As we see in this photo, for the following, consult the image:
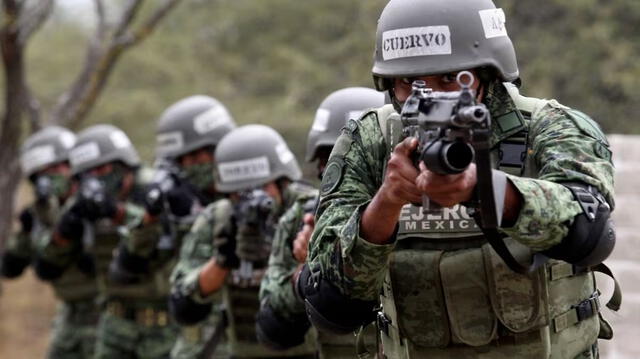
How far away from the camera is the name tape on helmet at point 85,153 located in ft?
30.4

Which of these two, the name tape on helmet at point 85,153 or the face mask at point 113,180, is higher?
the name tape on helmet at point 85,153

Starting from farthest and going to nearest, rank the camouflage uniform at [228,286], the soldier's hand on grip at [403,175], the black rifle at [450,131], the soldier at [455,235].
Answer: the camouflage uniform at [228,286] → the soldier at [455,235] → the soldier's hand on grip at [403,175] → the black rifle at [450,131]

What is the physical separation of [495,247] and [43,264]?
6741 millimetres

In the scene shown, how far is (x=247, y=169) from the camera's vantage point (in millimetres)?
6430

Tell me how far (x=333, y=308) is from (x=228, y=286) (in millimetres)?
2810

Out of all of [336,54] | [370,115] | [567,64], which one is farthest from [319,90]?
[370,115]

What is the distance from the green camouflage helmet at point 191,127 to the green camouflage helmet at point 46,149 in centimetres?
168

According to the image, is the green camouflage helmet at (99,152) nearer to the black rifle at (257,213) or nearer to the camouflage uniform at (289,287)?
the black rifle at (257,213)

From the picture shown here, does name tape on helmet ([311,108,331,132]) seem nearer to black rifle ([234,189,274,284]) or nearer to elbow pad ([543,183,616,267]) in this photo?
black rifle ([234,189,274,284])

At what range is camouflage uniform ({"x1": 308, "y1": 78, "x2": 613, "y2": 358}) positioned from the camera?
3.58 metres

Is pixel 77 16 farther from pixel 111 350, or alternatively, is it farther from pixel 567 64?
pixel 111 350

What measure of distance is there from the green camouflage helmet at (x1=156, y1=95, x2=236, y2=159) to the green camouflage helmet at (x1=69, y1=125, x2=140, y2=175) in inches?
30.4

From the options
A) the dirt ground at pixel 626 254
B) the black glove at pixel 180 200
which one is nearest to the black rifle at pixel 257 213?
the black glove at pixel 180 200

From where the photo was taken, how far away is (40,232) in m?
10.2
